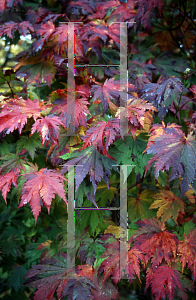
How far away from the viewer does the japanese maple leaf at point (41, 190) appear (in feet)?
3.60

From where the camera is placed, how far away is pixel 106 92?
1.23m

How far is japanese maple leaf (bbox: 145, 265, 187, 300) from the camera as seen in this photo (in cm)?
117

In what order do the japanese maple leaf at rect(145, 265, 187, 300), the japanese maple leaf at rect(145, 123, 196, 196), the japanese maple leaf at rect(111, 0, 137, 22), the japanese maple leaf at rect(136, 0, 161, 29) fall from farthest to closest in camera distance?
the japanese maple leaf at rect(111, 0, 137, 22)
the japanese maple leaf at rect(136, 0, 161, 29)
the japanese maple leaf at rect(145, 265, 187, 300)
the japanese maple leaf at rect(145, 123, 196, 196)

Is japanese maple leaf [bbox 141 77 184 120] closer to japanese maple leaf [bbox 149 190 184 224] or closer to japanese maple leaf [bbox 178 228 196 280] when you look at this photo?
japanese maple leaf [bbox 149 190 184 224]

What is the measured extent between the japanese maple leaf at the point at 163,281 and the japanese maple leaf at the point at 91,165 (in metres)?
0.52

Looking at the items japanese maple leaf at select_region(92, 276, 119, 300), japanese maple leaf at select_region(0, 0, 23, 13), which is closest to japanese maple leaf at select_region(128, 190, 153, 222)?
japanese maple leaf at select_region(92, 276, 119, 300)

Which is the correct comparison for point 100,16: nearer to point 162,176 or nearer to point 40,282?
point 162,176

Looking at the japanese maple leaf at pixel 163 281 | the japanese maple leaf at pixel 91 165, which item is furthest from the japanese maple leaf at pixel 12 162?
the japanese maple leaf at pixel 163 281

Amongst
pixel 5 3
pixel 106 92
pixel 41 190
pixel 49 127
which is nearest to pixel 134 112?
pixel 106 92

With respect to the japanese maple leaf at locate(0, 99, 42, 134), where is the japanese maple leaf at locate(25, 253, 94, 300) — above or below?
below

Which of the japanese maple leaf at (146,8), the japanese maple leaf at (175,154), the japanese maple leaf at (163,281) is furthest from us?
the japanese maple leaf at (146,8)

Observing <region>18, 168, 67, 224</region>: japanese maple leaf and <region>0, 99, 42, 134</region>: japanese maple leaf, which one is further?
<region>0, 99, 42, 134</region>: japanese maple leaf

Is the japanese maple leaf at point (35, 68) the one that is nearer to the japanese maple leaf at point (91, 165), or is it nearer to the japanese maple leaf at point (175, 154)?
the japanese maple leaf at point (91, 165)

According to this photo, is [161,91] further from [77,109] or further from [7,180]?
[7,180]
